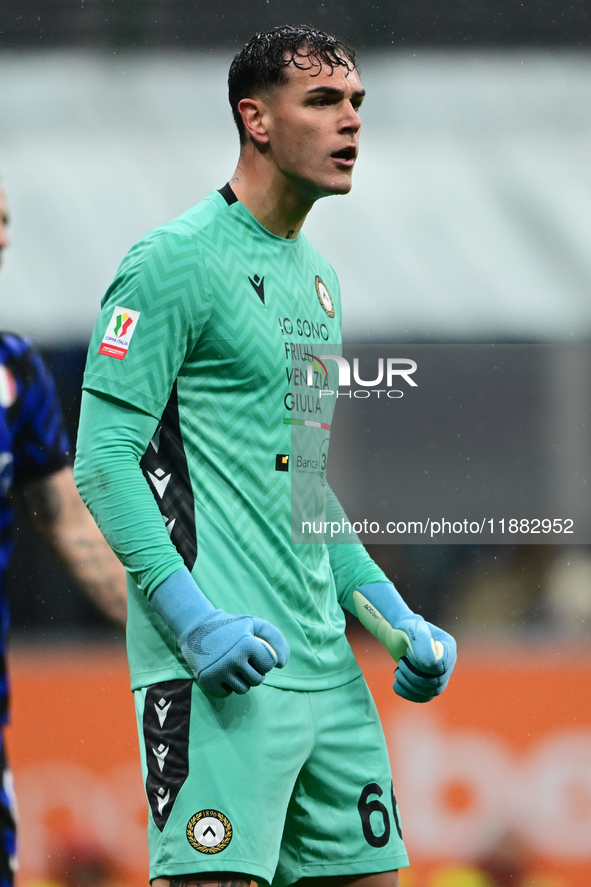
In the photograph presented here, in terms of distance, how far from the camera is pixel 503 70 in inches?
78.6

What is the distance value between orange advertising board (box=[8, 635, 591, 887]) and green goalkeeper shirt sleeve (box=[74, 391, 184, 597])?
0.90 meters

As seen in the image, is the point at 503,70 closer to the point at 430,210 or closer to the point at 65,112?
the point at 430,210

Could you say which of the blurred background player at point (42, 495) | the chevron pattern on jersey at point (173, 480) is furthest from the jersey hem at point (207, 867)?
the blurred background player at point (42, 495)

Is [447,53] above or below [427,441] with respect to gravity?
above

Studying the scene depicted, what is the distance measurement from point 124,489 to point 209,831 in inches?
15.0

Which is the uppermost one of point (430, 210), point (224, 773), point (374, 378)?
point (430, 210)

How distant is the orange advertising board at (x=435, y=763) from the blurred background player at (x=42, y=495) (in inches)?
4.5

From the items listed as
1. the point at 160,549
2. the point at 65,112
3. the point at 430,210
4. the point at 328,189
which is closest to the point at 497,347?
the point at 430,210

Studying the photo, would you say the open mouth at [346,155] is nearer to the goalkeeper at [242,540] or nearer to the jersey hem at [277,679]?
the goalkeeper at [242,540]

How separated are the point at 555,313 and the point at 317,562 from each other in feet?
3.20

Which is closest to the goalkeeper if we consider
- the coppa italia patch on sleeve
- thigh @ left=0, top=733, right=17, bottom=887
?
the coppa italia patch on sleeve

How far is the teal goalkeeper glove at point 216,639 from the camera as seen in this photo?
1048 millimetres

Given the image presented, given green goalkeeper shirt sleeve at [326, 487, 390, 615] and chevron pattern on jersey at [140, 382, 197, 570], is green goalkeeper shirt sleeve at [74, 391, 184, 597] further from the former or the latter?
green goalkeeper shirt sleeve at [326, 487, 390, 615]

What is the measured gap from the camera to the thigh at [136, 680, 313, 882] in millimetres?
1100
